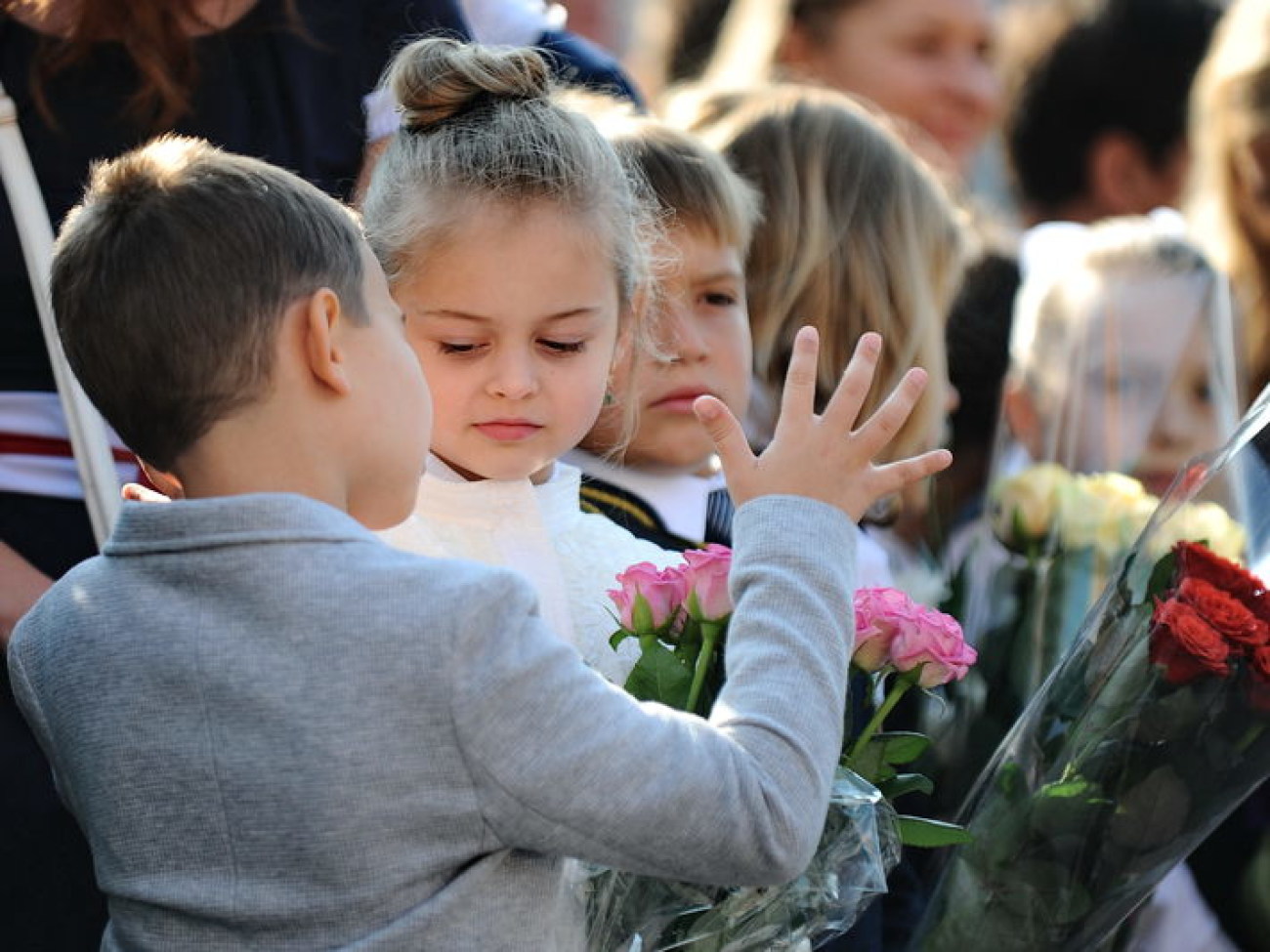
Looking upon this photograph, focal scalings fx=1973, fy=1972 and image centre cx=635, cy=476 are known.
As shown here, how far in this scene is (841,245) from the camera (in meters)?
3.20

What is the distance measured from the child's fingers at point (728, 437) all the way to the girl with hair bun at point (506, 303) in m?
0.35

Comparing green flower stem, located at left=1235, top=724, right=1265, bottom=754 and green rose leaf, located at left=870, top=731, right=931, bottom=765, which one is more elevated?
green flower stem, located at left=1235, top=724, right=1265, bottom=754

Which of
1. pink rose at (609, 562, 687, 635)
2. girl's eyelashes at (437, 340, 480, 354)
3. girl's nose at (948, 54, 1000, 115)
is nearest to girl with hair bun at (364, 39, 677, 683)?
girl's eyelashes at (437, 340, 480, 354)

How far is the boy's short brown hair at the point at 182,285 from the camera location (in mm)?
1616

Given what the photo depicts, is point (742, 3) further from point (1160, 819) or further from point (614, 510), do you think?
point (1160, 819)

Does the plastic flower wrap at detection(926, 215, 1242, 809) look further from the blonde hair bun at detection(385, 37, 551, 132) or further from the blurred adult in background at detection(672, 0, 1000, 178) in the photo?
the blonde hair bun at detection(385, 37, 551, 132)

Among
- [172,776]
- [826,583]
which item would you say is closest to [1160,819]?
[826,583]

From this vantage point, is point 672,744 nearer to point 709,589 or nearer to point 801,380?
point 709,589

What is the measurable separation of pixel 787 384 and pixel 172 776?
0.64 m

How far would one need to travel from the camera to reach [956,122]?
4566 millimetres

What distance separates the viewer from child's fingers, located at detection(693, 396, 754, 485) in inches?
69.7

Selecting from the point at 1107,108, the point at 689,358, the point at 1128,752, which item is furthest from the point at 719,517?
the point at 1107,108

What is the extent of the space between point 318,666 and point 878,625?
553 millimetres

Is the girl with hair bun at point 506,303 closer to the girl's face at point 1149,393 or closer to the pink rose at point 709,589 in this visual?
the pink rose at point 709,589
